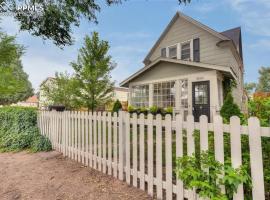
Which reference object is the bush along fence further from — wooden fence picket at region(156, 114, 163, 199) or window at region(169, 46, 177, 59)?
window at region(169, 46, 177, 59)

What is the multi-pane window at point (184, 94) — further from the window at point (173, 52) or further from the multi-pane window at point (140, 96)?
the window at point (173, 52)

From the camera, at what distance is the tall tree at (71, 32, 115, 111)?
1573 centimetres

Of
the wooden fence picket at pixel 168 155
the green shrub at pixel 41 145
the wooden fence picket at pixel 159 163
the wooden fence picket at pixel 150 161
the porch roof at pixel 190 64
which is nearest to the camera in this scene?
the wooden fence picket at pixel 168 155

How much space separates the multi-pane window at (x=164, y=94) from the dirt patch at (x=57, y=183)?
8241 mm

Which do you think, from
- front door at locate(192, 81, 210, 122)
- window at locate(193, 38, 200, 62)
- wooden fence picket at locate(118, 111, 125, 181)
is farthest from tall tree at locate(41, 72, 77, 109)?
wooden fence picket at locate(118, 111, 125, 181)

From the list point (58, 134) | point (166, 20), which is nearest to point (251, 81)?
point (166, 20)

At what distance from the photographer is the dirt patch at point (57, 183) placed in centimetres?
345

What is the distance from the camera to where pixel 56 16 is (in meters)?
5.58

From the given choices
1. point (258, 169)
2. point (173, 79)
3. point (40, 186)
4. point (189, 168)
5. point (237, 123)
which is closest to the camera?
point (258, 169)

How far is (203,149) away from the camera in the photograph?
260cm

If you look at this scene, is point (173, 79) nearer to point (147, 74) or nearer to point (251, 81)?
point (147, 74)

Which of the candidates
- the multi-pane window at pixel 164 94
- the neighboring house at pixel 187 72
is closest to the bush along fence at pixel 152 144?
the neighboring house at pixel 187 72

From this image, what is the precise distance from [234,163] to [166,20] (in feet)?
51.8

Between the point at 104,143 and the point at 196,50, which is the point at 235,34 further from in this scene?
the point at 104,143
